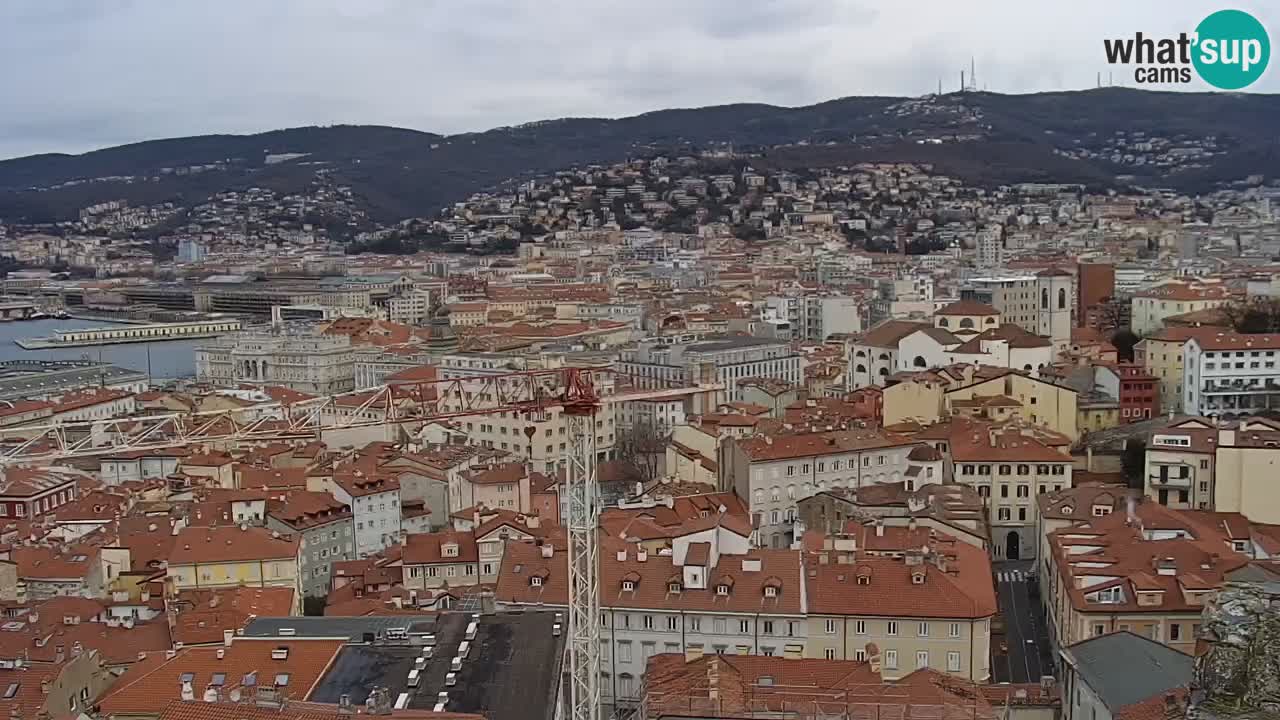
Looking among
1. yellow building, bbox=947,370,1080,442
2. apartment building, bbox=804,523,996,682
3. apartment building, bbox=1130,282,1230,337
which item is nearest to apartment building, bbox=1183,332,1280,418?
yellow building, bbox=947,370,1080,442

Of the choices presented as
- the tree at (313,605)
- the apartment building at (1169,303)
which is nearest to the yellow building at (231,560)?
the tree at (313,605)

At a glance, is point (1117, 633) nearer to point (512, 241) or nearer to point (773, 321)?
point (773, 321)

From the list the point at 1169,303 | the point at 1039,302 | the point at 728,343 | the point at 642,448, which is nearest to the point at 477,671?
the point at 642,448

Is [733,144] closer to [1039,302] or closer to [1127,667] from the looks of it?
[1039,302]

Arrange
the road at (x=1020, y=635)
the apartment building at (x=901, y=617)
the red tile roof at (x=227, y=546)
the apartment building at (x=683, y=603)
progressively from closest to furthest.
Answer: the apartment building at (x=901, y=617), the apartment building at (x=683, y=603), the road at (x=1020, y=635), the red tile roof at (x=227, y=546)

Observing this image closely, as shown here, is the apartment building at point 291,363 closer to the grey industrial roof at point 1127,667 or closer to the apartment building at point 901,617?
the apartment building at point 901,617

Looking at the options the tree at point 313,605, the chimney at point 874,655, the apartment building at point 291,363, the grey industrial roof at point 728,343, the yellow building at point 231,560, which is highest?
the grey industrial roof at point 728,343
